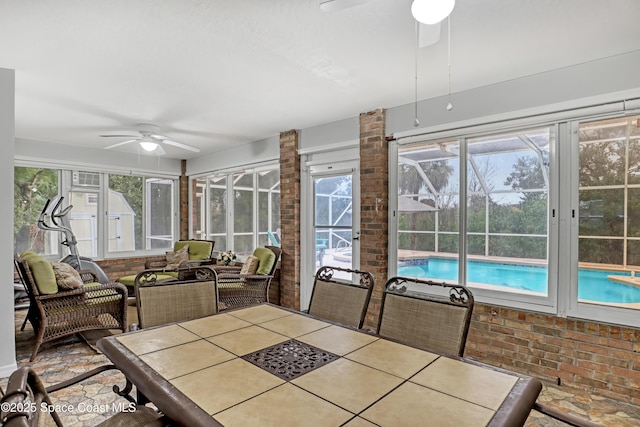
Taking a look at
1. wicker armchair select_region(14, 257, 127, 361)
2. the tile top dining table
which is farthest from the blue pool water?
wicker armchair select_region(14, 257, 127, 361)

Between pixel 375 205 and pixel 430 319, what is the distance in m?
2.05

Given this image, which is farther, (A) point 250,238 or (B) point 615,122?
(A) point 250,238

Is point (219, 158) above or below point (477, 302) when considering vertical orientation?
above

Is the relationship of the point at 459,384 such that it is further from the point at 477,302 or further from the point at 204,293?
the point at 477,302

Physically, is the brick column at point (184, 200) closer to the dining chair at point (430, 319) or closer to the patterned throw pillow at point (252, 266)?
the patterned throw pillow at point (252, 266)

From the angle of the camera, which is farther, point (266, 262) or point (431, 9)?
point (266, 262)

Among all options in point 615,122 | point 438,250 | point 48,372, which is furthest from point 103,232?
point 615,122

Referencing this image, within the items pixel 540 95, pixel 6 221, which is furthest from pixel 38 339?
pixel 540 95

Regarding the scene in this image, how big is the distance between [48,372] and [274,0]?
322 cm

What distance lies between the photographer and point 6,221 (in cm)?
276

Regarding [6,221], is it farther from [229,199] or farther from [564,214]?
→ [564,214]

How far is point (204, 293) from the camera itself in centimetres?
230

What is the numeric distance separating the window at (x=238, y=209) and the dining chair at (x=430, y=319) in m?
3.56

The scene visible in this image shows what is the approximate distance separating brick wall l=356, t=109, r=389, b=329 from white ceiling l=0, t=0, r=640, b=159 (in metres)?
0.25
